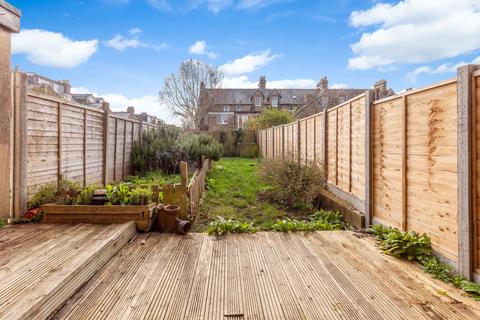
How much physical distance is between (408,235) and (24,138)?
16.1 ft

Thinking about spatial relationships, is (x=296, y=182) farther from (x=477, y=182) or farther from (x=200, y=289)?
(x=200, y=289)

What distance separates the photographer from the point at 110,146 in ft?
22.1

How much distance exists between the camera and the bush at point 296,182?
6.20m

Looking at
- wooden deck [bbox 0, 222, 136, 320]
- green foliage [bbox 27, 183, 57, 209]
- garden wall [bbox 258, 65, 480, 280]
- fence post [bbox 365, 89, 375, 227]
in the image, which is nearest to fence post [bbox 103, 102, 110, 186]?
green foliage [bbox 27, 183, 57, 209]

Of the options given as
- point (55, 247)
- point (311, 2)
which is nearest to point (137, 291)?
point (55, 247)

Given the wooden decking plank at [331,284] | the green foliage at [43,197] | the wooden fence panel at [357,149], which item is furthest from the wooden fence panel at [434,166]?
the green foliage at [43,197]

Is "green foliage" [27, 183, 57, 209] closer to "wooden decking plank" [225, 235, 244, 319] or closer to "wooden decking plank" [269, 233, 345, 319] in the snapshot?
"wooden decking plank" [225, 235, 244, 319]

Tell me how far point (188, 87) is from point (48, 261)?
25344 mm

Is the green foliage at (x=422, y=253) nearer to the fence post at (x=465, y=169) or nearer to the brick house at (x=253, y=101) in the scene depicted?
the fence post at (x=465, y=169)

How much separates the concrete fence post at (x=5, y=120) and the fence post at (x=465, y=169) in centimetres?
501

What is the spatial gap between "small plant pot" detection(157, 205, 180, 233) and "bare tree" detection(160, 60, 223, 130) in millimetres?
22628

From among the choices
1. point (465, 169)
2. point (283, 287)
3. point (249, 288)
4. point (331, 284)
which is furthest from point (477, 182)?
point (249, 288)

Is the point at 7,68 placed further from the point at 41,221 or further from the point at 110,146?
the point at 110,146

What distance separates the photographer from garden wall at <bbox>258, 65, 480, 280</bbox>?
235 cm
